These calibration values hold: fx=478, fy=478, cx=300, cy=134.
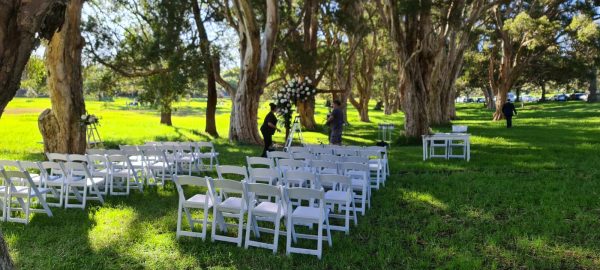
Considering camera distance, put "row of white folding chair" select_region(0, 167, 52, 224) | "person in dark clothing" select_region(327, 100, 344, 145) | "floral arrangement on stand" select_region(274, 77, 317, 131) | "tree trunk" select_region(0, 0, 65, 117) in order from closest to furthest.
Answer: "tree trunk" select_region(0, 0, 65, 117)
"row of white folding chair" select_region(0, 167, 52, 224)
"person in dark clothing" select_region(327, 100, 344, 145)
"floral arrangement on stand" select_region(274, 77, 317, 131)

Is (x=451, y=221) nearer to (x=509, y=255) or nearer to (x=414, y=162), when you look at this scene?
(x=509, y=255)

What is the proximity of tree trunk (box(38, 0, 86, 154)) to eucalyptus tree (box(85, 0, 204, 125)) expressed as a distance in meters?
7.25

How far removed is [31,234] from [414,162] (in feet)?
28.5

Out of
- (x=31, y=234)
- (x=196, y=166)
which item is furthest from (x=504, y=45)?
(x=31, y=234)

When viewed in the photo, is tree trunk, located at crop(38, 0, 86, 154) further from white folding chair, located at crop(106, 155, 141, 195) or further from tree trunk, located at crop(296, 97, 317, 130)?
tree trunk, located at crop(296, 97, 317, 130)

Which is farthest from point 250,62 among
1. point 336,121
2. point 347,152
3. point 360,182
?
point 360,182

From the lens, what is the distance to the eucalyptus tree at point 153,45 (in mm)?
18891

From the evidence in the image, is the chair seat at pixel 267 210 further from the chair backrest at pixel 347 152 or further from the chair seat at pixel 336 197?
the chair backrest at pixel 347 152

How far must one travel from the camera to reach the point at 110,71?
69.8 feet

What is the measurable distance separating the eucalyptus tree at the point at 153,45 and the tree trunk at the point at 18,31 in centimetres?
1656

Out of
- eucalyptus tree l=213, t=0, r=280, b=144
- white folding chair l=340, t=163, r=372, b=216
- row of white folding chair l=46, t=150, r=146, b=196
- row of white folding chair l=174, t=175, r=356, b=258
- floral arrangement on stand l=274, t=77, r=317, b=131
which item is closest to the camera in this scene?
row of white folding chair l=174, t=175, r=356, b=258

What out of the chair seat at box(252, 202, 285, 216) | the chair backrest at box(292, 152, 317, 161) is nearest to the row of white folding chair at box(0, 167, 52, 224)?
the chair seat at box(252, 202, 285, 216)

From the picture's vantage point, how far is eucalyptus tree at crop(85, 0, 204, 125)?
1889 centimetres

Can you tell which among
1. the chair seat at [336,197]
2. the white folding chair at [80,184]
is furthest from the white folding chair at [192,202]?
the white folding chair at [80,184]
